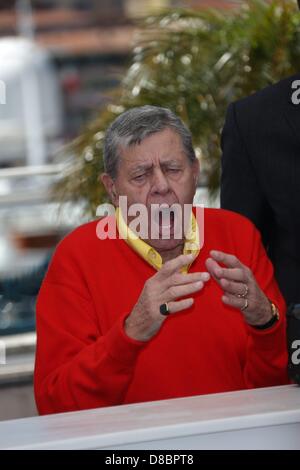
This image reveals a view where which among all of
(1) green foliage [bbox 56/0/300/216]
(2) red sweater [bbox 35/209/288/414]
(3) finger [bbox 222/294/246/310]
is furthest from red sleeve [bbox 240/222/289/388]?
(1) green foliage [bbox 56/0/300/216]

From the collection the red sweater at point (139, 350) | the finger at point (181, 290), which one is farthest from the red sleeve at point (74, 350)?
the finger at point (181, 290)

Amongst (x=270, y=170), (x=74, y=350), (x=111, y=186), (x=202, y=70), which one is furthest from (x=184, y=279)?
(x=202, y=70)

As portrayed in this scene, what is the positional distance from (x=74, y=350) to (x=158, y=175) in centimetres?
37

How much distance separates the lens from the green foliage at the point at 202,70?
4.18 metres

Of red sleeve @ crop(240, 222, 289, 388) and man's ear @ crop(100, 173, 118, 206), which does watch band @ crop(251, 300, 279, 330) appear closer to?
red sleeve @ crop(240, 222, 289, 388)

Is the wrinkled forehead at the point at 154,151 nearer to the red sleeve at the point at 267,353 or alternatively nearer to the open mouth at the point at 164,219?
the open mouth at the point at 164,219

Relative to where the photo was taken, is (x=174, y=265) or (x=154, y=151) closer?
(x=174, y=265)

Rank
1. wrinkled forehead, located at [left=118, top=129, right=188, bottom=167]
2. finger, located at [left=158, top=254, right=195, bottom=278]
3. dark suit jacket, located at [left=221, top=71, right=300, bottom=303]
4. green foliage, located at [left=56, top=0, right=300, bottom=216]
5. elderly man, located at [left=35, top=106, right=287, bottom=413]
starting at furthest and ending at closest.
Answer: green foliage, located at [left=56, top=0, right=300, bottom=216] < dark suit jacket, located at [left=221, top=71, right=300, bottom=303] < wrinkled forehead, located at [left=118, top=129, right=188, bottom=167] < elderly man, located at [left=35, top=106, right=287, bottom=413] < finger, located at [left=158, top=254, right=195, bottom=278]

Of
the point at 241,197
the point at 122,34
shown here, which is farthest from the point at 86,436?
the point at 122,34

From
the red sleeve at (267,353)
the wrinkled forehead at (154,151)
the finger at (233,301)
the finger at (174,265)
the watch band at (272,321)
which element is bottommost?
the red sleeve at (267,353)

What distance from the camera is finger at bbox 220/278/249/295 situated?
1922 mm

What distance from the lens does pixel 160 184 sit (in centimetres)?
209

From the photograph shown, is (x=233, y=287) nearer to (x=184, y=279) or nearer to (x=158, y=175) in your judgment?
(x=184, y=279)

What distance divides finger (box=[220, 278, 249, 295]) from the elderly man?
20 millimetres
